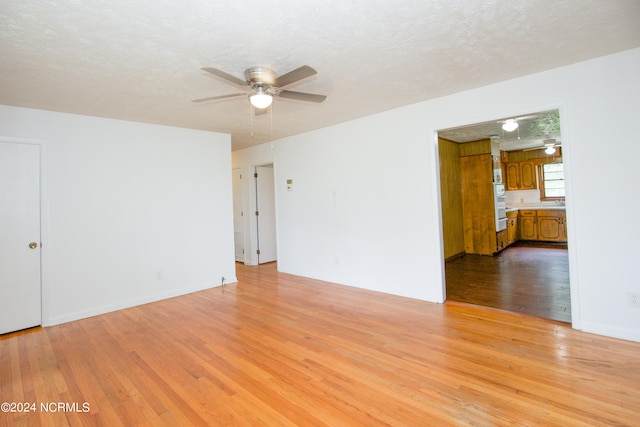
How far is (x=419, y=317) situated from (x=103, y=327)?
352cm

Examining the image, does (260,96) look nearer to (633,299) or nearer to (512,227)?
(633,299)

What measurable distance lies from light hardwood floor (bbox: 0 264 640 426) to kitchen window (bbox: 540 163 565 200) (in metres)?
6.59

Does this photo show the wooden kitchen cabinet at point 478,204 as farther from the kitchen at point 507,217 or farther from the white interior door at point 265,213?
the white interior door at point 265,213

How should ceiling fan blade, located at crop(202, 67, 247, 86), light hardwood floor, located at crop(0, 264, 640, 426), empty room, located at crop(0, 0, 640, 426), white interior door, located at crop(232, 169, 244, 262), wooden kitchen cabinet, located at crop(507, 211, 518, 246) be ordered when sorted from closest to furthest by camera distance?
light hardwood floor, located at crop(0, 264, 640, 426)
empty room, located at crop(0, 0, 640, 426)
ceiling fan blade, located at crop(202, 67, 247, 86)
white interior door, located at crop(232, 169, 244, 262)
wooden kitchen cabinet, located at crop(507, 211, 518, 246)

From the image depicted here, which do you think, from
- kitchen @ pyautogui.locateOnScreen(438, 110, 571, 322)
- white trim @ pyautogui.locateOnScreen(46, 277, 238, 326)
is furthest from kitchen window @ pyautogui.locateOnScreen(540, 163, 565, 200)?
white trim @ pyautogui.locateOnScreen(46, 277, 238, 326)

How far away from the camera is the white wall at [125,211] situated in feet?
11.9

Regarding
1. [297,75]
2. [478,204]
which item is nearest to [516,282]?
[478,204]

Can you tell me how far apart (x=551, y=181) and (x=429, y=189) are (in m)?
6.55

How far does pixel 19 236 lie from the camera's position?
3436 mm

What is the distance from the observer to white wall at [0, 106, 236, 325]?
3.62m

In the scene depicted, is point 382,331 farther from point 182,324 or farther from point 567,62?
point 567,62

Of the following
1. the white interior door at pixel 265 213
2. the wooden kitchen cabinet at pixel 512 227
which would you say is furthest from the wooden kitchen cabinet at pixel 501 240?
the white interior door at pixel 265 213

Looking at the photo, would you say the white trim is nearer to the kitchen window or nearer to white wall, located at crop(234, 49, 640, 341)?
white wall, located at crop(234, 49, 640, 341)

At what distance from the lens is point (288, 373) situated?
236cm
